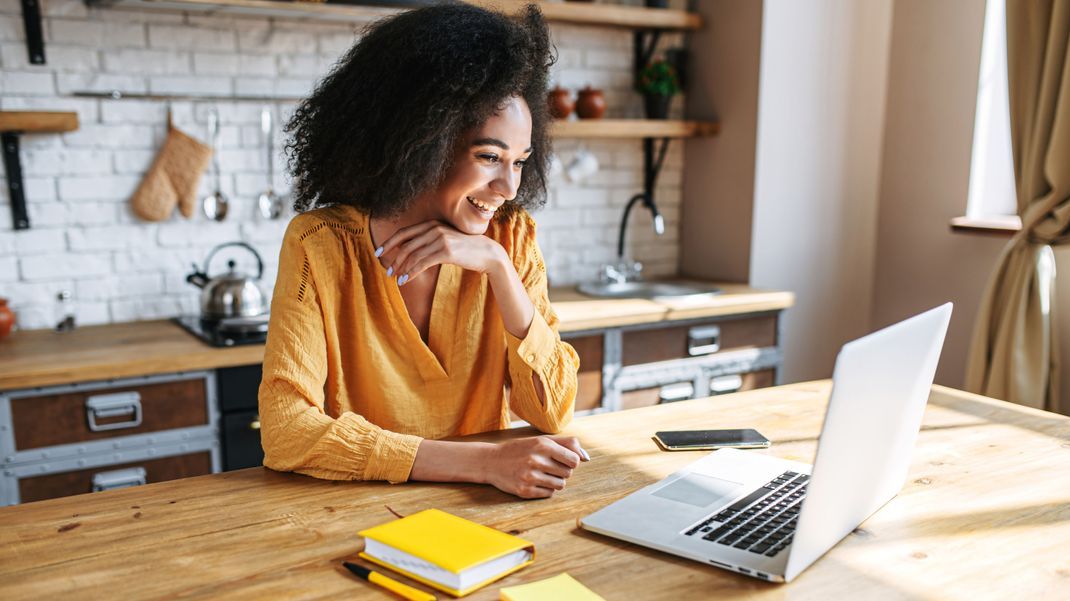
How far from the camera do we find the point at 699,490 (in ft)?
4.15

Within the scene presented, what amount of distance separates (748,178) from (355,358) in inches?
84.8

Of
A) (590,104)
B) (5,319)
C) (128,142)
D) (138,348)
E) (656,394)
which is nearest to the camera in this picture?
(138,348)

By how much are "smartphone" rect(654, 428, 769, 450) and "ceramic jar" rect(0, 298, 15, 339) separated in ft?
6.12

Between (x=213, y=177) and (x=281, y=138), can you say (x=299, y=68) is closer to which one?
(x=281, y=138)

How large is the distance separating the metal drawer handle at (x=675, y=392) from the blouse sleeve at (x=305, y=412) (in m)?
1.66

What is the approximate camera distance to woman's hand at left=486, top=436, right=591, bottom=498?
49.5 inches

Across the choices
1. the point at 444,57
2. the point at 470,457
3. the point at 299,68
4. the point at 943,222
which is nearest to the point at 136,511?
the point at 470,457

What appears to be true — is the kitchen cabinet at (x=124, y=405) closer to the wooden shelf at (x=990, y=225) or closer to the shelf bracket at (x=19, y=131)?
the shelf bracket at (x=19, y=131)

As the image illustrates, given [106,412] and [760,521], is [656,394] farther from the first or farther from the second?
[760,521]

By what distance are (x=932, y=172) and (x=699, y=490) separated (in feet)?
8.55

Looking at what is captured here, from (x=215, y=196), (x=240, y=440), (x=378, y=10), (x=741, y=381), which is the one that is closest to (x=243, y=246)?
(x=215, y=196)

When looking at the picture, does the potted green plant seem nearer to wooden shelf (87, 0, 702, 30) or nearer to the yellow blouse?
wooden shelf (87, 0, 702, 30)

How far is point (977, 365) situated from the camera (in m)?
3.00

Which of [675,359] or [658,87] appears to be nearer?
[675,359]
